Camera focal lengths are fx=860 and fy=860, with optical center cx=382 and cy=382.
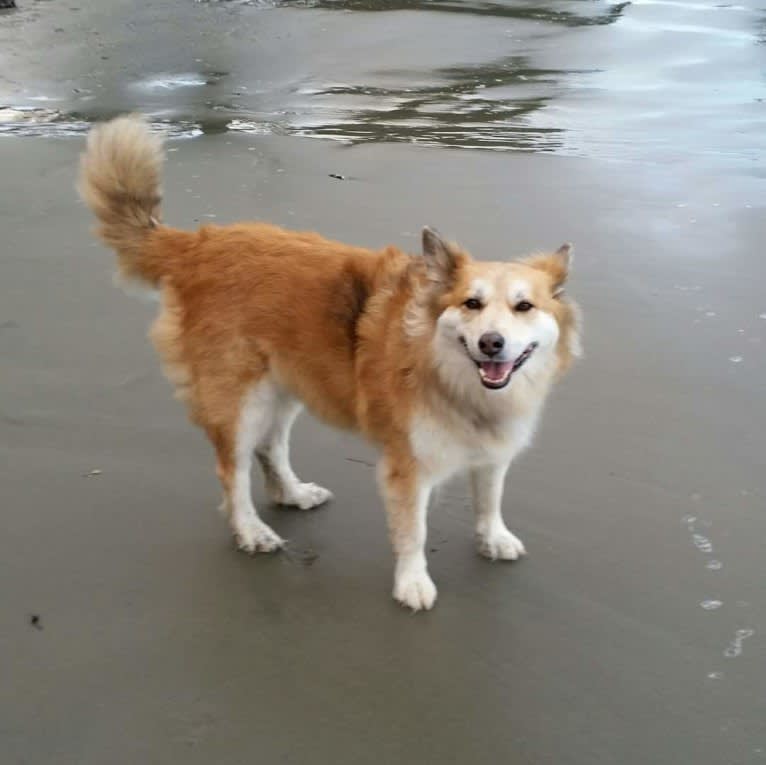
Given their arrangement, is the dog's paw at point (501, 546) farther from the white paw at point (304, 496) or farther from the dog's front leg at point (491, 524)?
the white paw at point (304, 496)

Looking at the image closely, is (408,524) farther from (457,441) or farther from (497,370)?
(497,370)

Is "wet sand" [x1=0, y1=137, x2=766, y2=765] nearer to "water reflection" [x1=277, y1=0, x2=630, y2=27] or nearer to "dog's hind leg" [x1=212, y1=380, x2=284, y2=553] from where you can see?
"dog's hind leg" [x1=212, y1=380, x2=284, y2=553]

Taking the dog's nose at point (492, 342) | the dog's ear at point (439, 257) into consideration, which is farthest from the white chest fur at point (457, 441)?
the dog's ear at point (439, 257)

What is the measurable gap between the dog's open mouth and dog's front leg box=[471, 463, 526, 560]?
541mm

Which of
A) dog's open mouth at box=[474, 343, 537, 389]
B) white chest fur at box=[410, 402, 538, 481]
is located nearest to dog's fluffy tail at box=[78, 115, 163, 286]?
white chest fur at box=[410, 402, 538, 481]

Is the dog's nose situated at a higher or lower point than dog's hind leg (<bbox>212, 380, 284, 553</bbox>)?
higher

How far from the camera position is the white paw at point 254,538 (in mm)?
2982

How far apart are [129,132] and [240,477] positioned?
1.26 m

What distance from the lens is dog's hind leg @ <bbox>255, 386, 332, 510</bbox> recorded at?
10.4 feet

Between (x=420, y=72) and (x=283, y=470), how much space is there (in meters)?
8.01

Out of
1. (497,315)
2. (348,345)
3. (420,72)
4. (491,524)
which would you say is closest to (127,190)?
(348,345)

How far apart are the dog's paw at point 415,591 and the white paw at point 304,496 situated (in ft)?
1.85

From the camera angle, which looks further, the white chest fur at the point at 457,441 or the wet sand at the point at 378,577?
the white chest fur at the point at 457,441

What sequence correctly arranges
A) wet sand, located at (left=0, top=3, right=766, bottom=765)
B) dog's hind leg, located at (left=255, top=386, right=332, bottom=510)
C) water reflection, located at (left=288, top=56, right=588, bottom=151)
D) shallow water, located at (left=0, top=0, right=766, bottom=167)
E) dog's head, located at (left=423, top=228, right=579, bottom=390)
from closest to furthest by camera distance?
wet sand, located at (left=0, top=3, right=766, bottom=765), dog's head, located at (left=423, top=228, right=579, bottom=390), dog's hind leg, located at (left=255, top=386, right=332, bottom=510), water reflection, located at (left=288, top=56, right=588, bottom=151), shallow water, located at (left=0, top=0, right=766, bottom=167)
